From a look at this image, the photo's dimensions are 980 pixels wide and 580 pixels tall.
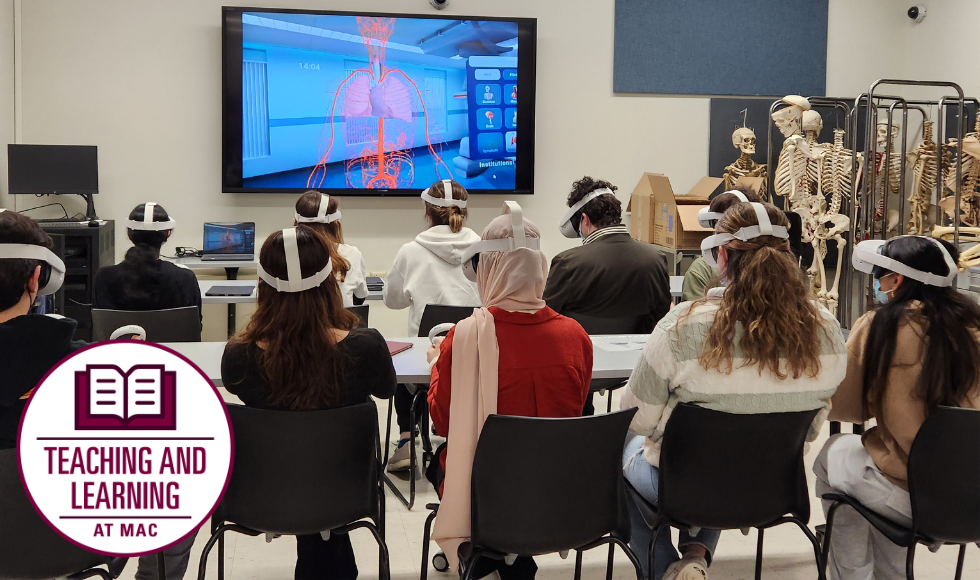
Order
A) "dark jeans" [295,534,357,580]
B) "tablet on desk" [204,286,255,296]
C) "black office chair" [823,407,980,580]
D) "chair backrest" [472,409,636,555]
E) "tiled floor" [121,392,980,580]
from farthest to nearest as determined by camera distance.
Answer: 1. "tablet on desk" [204,286,255,296]
2. "tiled floor" [121,392,980,580]
3. "dark jeans" [295,534,357,580]
4. "black office chair" [823,407,980,580]
5. "chair backrest" [472,409,636,555]

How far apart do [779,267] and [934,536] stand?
803 mm

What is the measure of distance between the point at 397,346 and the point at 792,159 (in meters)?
4.33

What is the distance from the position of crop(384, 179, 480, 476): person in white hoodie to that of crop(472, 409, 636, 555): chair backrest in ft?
5.88

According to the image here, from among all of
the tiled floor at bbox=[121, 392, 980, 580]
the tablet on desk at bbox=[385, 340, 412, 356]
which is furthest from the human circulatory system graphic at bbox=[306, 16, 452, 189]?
the tiled floor at bbox=[121, 392, 980, 580]

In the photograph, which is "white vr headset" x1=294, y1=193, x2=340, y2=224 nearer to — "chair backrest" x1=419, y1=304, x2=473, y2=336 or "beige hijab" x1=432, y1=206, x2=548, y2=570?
"chair backrest" x1=419, y1=304, x2=473, y2=336

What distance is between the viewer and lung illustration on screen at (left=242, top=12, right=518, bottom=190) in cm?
643

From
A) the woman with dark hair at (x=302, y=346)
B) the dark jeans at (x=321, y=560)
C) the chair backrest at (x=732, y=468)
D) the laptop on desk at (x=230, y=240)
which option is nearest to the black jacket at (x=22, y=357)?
the woman with dark hair at (x=302, y=346)

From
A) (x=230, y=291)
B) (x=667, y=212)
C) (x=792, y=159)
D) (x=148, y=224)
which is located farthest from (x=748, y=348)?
(x=792, y=159)

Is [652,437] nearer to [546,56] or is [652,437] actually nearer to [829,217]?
[829,217]

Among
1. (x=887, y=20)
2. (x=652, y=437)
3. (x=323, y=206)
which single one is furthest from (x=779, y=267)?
(x=887, y=20)

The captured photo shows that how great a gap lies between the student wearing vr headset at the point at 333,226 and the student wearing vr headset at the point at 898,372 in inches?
79.6

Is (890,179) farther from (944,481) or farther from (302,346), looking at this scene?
(302,346)

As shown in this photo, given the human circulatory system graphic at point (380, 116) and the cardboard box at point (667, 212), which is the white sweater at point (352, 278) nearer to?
the cardboard box at point (667, 212)

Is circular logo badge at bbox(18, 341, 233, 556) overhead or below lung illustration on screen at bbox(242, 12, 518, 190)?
below
